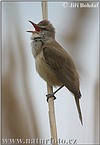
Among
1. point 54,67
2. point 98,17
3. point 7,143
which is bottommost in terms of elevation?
point 7,143

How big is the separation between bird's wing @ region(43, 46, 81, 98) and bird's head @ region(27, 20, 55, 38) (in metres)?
0.03

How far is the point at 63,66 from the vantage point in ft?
2.49

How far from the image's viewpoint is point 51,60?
77cm

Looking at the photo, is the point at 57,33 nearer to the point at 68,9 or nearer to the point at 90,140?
the point at 68,9

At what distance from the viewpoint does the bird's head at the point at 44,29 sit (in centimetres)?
74

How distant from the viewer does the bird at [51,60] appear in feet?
2.46

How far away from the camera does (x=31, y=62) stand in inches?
30.4

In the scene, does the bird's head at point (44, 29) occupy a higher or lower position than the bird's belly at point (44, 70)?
higher

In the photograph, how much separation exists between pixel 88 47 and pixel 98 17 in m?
0.07

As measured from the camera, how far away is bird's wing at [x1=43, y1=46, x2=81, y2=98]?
2.45ft

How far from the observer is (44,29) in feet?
2.47

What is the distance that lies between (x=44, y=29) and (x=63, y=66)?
87mm

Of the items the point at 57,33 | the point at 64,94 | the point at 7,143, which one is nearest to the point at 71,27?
the point at 57,33

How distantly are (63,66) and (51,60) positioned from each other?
1.1 inches
